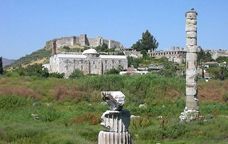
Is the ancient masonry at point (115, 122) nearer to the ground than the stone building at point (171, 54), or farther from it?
nearer to the ground

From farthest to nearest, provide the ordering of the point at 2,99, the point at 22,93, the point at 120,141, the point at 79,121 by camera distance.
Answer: the point at 22,93
the point at 2,99
the point at 79,121
the point at 120,141

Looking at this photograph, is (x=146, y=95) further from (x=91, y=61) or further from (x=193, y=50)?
(x=91, y=61)

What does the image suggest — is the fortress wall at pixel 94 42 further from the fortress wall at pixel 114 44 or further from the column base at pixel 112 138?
the column base at pixel 112 138

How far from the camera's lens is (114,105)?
17.0ft

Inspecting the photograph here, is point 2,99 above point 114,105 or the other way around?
the other way around

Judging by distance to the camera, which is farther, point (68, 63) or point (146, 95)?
point (68, 63)

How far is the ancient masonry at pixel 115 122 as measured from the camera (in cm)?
509

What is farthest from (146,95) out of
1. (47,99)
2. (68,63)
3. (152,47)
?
(152,47)

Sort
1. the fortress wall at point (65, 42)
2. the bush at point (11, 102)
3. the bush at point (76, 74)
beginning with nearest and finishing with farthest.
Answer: the bush at point (11, 102) → the bush at point (76, 74) → the fortress wall at point (65, 42)

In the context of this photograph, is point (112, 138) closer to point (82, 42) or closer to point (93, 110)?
point (93, 110)

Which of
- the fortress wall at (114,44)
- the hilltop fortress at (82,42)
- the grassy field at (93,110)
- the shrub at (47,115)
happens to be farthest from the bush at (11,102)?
the fortress wall at (114,44)

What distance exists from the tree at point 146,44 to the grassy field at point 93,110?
5323 cm

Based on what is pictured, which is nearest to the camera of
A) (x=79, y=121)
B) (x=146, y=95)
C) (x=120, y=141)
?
(x=120, y=141)

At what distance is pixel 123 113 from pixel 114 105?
158 millimetres
